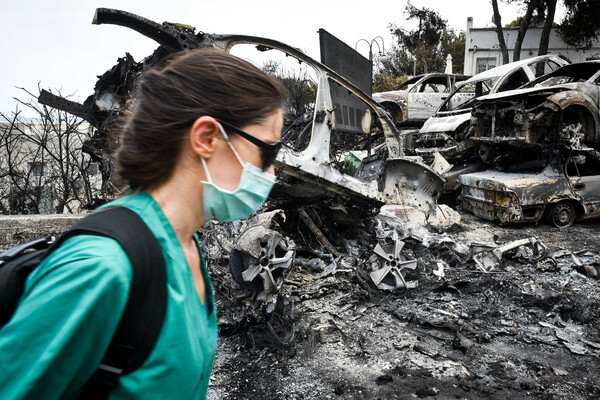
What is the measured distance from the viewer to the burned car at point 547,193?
761 centimetres

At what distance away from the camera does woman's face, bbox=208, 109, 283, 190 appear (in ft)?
3.73

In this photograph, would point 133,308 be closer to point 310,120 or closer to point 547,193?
point 310,120

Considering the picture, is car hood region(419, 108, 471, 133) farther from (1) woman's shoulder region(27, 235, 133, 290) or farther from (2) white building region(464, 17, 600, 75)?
(2) white building region(464, 17, 600, 75)

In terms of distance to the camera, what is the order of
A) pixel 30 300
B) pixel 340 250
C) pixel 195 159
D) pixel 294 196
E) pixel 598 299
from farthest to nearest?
pixel 340 250 → pixel 294 196 → pixel 598 299 → pixel 195 159 → pixel 30 300

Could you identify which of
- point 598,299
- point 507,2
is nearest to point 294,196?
point 598,299

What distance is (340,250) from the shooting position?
652 cm

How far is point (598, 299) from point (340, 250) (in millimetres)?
3297

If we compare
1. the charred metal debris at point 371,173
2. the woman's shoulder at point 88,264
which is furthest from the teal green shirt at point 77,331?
the charred metal debris at point 371,173

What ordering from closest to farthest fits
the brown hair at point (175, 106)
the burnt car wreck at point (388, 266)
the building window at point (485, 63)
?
the brown hair at point (175, 106) < the burnt car wreck at point (388, 266) < the building window at point (485, 63)

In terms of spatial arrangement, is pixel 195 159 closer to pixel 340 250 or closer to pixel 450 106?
pixel 340 250

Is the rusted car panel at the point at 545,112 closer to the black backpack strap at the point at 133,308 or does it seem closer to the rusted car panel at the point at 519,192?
the rusted car panel at the point at 519,192

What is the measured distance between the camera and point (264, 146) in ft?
3.96

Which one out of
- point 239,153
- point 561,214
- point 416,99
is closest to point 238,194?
point 239,153

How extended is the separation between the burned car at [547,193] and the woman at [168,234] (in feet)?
24.5
